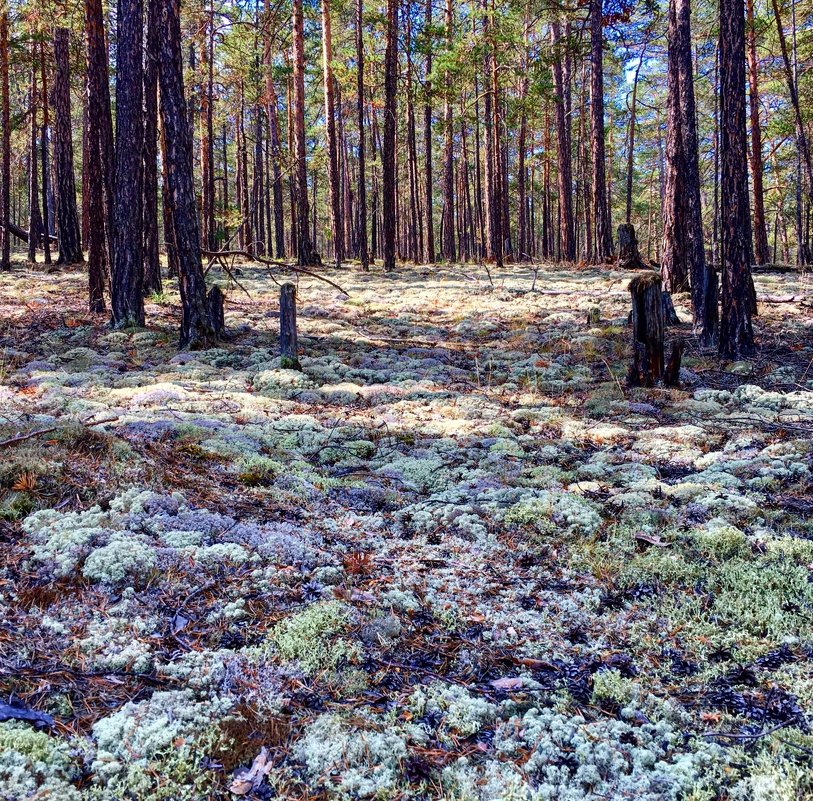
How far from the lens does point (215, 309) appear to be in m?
11.7

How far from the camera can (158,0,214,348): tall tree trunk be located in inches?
406

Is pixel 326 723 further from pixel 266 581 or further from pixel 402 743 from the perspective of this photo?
pixel 266 581

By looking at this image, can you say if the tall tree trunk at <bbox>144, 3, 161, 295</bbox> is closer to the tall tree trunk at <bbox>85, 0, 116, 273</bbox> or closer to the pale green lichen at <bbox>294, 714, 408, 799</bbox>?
the tall tree trunk at <bbox>85, 0, 116, 273</bbox>

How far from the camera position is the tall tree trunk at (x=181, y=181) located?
406 inches

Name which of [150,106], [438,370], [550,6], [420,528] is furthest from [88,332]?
[550,6]

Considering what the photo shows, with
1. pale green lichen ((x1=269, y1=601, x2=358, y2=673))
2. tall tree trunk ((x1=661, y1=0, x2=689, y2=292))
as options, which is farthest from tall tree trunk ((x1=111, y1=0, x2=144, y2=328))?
pale green lichen ((x1=269, y1=601, x2=358, y2=673))

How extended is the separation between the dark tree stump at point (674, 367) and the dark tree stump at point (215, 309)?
7693mm

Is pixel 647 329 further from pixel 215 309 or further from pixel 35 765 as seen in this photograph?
pixel 35 765

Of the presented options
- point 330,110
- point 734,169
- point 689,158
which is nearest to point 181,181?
point 734,169

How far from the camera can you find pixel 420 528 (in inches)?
187

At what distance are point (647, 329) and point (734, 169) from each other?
9.22 feet

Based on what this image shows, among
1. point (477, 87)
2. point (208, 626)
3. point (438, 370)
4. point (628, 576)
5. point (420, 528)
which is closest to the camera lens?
point (208, 626)

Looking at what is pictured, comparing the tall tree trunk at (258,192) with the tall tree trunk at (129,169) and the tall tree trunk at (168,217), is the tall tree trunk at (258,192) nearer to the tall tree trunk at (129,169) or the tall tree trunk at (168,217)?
the tall tree trunk at (168,217)

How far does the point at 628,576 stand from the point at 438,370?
649 centimetres
